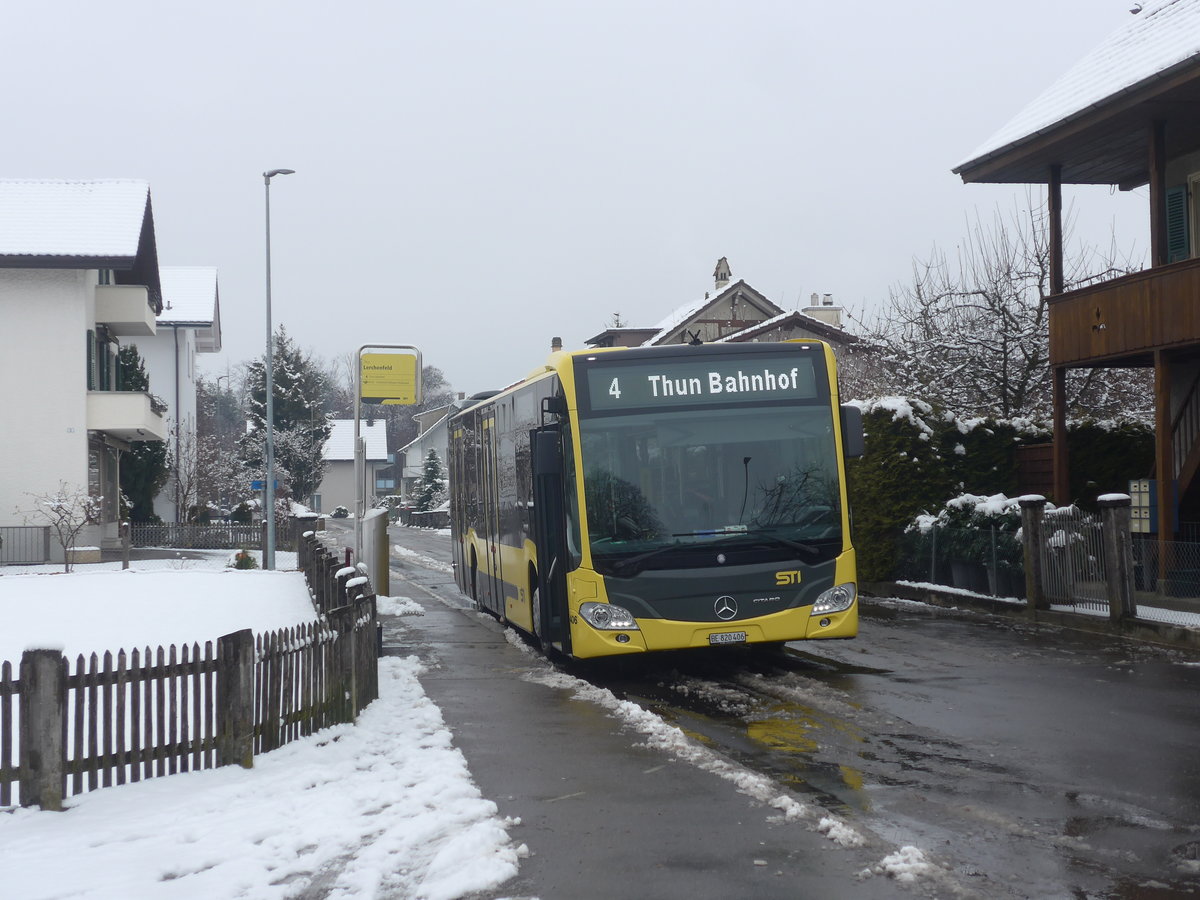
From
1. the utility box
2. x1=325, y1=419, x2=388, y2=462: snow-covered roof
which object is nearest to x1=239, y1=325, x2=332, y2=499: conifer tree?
x1=325, y1=419, x2=388, y2=462: snow-covered roof

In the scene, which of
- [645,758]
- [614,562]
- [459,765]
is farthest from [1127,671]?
[459,765]

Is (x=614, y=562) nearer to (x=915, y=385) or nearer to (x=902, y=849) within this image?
(x=902, y=849)

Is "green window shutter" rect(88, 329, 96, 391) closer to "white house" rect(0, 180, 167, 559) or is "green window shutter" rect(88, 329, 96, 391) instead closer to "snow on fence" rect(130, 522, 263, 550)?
"white house" rect(0, 180, 167, 559)

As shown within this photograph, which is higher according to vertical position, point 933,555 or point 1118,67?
point 1118,67

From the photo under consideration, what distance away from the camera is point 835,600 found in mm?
12367

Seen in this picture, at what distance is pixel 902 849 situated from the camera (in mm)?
6203

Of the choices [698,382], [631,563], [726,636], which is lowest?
[726,636]

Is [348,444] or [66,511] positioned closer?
[66,511]

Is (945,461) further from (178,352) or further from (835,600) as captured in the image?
(178,352)

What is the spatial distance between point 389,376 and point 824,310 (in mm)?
48566

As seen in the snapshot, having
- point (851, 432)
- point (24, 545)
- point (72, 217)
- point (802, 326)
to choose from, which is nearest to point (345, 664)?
point (851, 432)

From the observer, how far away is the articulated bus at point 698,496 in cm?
1209

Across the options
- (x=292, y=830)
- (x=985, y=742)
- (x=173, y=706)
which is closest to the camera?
(x=292, y=830)

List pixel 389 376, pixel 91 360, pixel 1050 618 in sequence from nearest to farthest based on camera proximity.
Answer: pixel 1050 618 → pixel 389 376 → pixel 91 360
